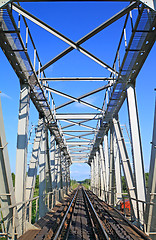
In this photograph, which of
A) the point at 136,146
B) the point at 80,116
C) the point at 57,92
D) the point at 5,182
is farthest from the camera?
the point at 80,116

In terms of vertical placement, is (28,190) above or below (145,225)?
above

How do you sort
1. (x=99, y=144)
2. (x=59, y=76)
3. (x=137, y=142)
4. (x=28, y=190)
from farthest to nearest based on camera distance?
(x=99, y=144)
(x=59, y=76)
(x=28, y=190)
(x=137, y=142)

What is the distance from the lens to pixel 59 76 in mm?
12750

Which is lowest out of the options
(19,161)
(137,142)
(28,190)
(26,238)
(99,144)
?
(26,238)

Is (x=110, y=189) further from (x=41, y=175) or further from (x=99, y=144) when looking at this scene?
(x=99, y=144)

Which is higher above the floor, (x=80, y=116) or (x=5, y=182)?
(x=80, y=116)

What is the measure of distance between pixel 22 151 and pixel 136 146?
449 centimetres

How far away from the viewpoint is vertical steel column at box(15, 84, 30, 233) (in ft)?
26.5

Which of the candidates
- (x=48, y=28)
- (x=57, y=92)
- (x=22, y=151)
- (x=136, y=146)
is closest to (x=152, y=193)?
(x=136, y=146)

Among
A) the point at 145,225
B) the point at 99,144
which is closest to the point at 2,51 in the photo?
the point at 145,225

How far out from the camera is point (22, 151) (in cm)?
841

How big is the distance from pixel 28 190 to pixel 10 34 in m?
6.54

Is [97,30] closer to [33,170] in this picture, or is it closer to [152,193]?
[152,193]

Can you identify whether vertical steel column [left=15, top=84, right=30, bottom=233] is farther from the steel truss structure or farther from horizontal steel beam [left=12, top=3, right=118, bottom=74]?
horizontal steel beam [left=12, top=3, right=118, bottom=74]
